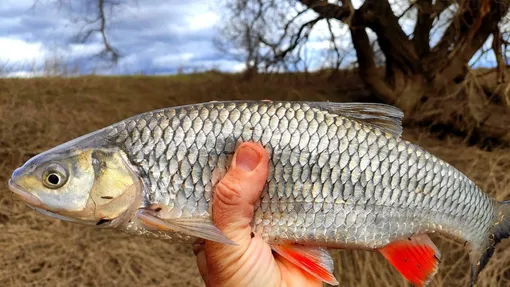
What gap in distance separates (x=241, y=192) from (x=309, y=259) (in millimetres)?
410

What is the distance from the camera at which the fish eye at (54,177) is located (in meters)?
1.75

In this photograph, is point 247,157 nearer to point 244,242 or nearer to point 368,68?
point 244,242

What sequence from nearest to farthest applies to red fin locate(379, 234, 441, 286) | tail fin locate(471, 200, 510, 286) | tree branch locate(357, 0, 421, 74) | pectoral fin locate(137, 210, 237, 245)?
pectoral fin locate(137, 210, 237, 245)
red fin locate(379, 234, 441, 286)
tail fin locate(471, 200, 510, 286)
tree branch locate(357, 0, 421, 74)

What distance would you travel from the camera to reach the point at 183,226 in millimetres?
1745

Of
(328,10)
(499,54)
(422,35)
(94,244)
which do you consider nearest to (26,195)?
(94,244)

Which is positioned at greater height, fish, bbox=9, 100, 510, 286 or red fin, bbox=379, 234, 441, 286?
fish, bbox=9, 100, 510, 286

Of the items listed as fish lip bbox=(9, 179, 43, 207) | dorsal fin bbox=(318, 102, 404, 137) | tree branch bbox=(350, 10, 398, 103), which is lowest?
fish lip bbox=(9, 179, 43, 207)

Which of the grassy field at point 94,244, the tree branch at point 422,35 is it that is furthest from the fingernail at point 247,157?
the tree branch at point 422,35

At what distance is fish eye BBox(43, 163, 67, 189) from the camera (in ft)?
5.73

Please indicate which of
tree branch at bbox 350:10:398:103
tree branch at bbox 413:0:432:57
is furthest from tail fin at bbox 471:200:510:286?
tree branch at bbox 413:0:432:57

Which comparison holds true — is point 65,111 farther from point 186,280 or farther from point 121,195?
point 121,195

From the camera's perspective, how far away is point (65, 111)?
9.82 meters

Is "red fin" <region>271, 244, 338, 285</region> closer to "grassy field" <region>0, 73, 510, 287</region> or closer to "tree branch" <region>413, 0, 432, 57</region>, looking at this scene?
"grassy field" <region>0, 73, 510, 287</region>

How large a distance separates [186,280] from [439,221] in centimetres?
421
